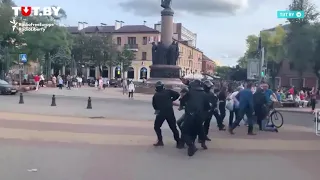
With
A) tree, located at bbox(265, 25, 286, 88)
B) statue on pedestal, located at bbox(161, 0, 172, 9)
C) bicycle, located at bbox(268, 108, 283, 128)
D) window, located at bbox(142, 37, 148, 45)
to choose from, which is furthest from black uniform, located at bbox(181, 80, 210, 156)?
window, located at bbox(142, 37, 148, 45)

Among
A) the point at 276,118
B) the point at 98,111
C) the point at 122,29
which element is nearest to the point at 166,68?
the point at 98,111

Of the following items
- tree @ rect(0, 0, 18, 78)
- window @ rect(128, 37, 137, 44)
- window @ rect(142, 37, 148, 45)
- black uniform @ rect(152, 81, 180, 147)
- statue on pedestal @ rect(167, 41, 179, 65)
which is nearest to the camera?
black uniform @ rect(152, 81, 180, 147)

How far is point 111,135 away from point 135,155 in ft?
9.40

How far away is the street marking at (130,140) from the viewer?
10.8 m

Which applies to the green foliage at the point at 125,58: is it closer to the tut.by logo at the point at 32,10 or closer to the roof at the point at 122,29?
the roof at the point at 122,29

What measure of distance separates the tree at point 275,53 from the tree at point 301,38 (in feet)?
35.8

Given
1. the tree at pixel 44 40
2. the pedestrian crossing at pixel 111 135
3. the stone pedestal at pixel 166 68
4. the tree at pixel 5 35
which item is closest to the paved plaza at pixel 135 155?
the pedestrian crossing at pixel 111 135

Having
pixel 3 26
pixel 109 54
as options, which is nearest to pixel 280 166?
pixel 3 26

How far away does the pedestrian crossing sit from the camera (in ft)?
35.7

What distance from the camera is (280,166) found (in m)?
8.41

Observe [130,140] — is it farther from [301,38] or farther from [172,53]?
[301,38]

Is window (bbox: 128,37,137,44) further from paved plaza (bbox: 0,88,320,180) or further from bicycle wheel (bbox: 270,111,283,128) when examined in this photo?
paved plaza (bbox: 0,88,320,180)

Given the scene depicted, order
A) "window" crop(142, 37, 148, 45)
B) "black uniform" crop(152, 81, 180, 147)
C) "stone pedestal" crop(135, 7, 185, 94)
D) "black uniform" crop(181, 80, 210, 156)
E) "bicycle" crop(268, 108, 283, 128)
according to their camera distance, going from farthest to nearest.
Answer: "window" crop(142, 37, 148, 45), "stone pedestal" crop(135, 7, 185, 94), "bicycle" crop(268, 108, 283, 128), "black uniform" crop(152, 81, 180, 147), "black uniform" crop(181, 80, 210, 156)

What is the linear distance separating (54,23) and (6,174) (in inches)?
2311
